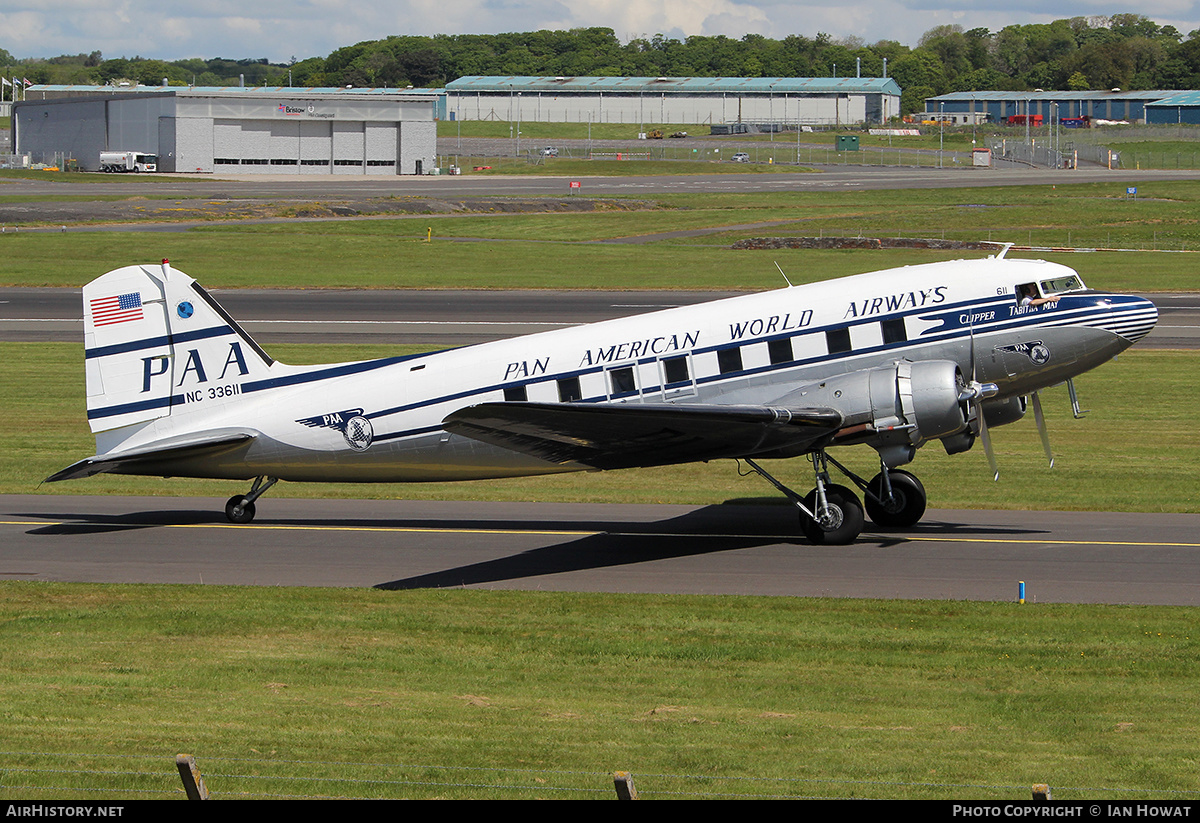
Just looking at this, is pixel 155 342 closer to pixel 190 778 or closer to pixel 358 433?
pixel 358 433

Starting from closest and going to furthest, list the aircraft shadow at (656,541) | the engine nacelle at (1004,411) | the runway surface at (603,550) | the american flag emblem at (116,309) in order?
the runway surface at (603,550) → the aircraft shadow at (656,541) → the engine nacelle at (1004,411) → the american flag emblem at (116,309)

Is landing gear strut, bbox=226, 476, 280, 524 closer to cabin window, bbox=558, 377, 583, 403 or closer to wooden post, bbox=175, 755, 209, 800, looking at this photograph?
cabin window, bbox=558, 377, 583, 403

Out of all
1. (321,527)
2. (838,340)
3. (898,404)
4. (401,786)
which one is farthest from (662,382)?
(401,786)

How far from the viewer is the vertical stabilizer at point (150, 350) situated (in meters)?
22.7

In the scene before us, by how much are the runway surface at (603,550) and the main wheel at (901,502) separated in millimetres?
415

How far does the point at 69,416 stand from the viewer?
34.4 metres

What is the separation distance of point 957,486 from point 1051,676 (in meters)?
12.4

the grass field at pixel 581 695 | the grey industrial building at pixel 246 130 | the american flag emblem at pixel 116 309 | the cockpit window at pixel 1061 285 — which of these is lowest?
the grass field at pixel 581 695

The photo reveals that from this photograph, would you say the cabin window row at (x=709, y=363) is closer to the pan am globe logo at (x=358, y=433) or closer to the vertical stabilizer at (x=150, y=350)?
the pan am globe logo at (x=358, y=433)

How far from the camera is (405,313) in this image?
53.5 m

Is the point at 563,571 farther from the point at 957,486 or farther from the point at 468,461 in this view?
the point at 957,486

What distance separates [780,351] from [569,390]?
3.75 m

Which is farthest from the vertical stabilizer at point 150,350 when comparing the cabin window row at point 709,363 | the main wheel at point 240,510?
the cabin window row at point 709,363

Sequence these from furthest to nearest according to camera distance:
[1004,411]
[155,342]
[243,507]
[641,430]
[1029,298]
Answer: [243,507], [155,342], [1004,411], [1029,298], [641,430]
